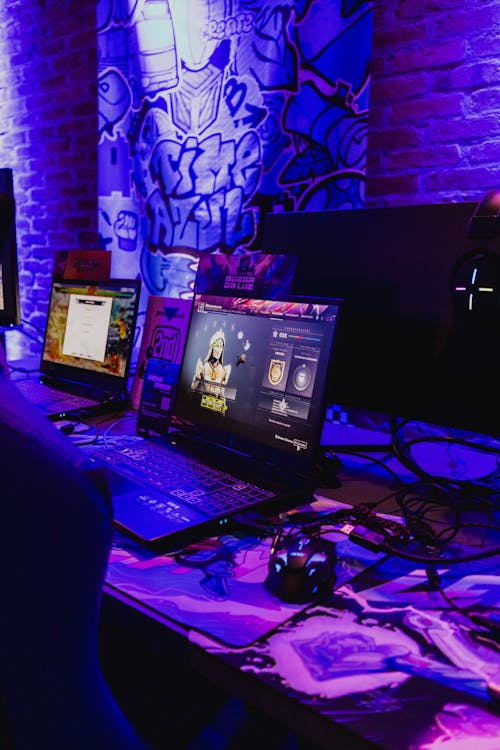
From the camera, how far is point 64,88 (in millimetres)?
3223

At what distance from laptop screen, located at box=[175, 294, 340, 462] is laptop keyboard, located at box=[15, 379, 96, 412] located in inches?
15.8

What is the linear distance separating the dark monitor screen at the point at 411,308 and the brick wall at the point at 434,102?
1.08 metres

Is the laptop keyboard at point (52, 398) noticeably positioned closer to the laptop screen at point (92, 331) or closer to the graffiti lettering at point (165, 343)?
the laptop screen at point (92, 331)

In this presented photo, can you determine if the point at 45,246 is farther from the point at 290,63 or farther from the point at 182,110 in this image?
the point at 290,63

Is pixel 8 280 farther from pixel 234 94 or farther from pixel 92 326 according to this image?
pixel 234 94

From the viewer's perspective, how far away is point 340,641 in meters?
0.67

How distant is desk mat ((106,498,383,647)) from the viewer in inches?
27.4

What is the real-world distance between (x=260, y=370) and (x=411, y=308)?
31cm

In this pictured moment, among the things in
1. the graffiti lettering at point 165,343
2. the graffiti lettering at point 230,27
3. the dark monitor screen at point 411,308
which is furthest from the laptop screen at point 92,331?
the graffiti lettering at point 230,27

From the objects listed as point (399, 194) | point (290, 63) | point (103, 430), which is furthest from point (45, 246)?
point (103, 430)

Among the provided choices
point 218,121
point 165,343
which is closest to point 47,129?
point 218,121

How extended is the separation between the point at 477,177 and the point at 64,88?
2290mm

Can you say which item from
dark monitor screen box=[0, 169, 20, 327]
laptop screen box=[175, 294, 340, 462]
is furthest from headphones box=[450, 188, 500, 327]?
dark monitor screen box=[0, 169, 20, 327]

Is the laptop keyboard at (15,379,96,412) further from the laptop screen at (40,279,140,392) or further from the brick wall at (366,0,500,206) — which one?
the brick wall at (366,0,500,206)
